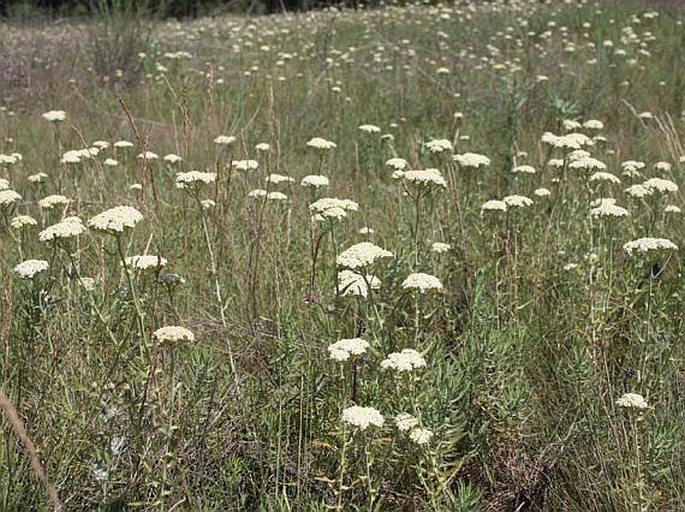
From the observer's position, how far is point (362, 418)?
6.61 ft

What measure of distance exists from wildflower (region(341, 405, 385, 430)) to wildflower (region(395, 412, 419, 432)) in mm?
167

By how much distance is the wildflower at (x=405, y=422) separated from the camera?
7.11 feet

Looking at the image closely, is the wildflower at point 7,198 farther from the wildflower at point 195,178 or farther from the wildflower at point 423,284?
the wildflower at point 423,284

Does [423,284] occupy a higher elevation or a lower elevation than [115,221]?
lower

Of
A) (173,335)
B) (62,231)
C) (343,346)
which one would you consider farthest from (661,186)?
(62,231)

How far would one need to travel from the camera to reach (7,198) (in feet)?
9.15

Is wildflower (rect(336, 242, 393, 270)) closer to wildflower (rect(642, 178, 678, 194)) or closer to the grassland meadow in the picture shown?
the grassland meadow

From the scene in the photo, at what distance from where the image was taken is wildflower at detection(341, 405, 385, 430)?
200 cm

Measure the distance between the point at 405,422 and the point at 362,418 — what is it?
0.73ft

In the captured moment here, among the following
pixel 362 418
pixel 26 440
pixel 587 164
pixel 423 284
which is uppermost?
pixel 26 440

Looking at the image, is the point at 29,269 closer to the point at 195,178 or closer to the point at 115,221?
the point at 115,221

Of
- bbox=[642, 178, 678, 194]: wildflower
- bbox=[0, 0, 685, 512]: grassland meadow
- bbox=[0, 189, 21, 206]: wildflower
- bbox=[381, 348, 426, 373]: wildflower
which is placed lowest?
bbox=[0, 0, 685, 512]: grassland meadow

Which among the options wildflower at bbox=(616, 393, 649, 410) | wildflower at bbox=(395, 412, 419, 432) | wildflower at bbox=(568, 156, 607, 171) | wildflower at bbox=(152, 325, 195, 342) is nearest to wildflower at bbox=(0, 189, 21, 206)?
wildflower at bbox=(152, 325, 195, 342)

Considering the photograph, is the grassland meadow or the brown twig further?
the grassland meadow
